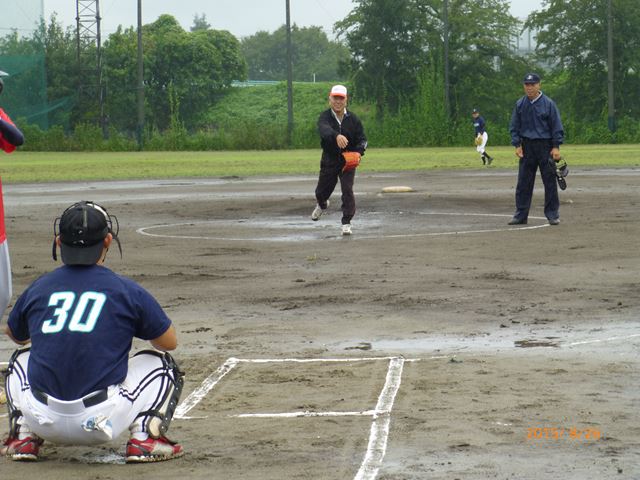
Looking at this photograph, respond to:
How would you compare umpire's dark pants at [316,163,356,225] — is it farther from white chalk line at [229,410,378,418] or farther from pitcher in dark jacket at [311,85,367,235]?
white chalk line at [229,410,378,418]

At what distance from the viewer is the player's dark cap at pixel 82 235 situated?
634 cm

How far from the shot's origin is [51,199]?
2677cm

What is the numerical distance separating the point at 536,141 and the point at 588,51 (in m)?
57.5

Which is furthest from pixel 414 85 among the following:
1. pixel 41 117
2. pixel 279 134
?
pixel 41 117

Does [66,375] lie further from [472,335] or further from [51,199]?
[51,199]

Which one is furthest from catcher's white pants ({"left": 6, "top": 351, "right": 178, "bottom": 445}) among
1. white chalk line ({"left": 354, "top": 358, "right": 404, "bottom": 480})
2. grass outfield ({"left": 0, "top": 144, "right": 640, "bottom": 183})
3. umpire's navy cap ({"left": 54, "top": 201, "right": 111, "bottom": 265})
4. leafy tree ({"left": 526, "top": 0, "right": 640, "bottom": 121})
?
leafy tree ({"left": 526, "top": 0, "right": 640, "bottom": 121})

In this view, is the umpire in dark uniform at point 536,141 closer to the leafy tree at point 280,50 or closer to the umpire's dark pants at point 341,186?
the umpire's dark pants at point 341,186

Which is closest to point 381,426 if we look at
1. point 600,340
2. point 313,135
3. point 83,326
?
point 83,326

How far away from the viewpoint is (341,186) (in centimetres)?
1800

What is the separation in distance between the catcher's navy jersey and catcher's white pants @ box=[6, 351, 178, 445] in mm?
71

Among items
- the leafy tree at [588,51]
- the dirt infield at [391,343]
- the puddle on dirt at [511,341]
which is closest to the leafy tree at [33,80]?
the leafy tree at [588,51]

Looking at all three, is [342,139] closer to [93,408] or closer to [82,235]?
[82,235]

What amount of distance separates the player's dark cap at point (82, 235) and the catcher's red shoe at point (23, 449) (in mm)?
900

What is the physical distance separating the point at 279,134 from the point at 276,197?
3612cm
